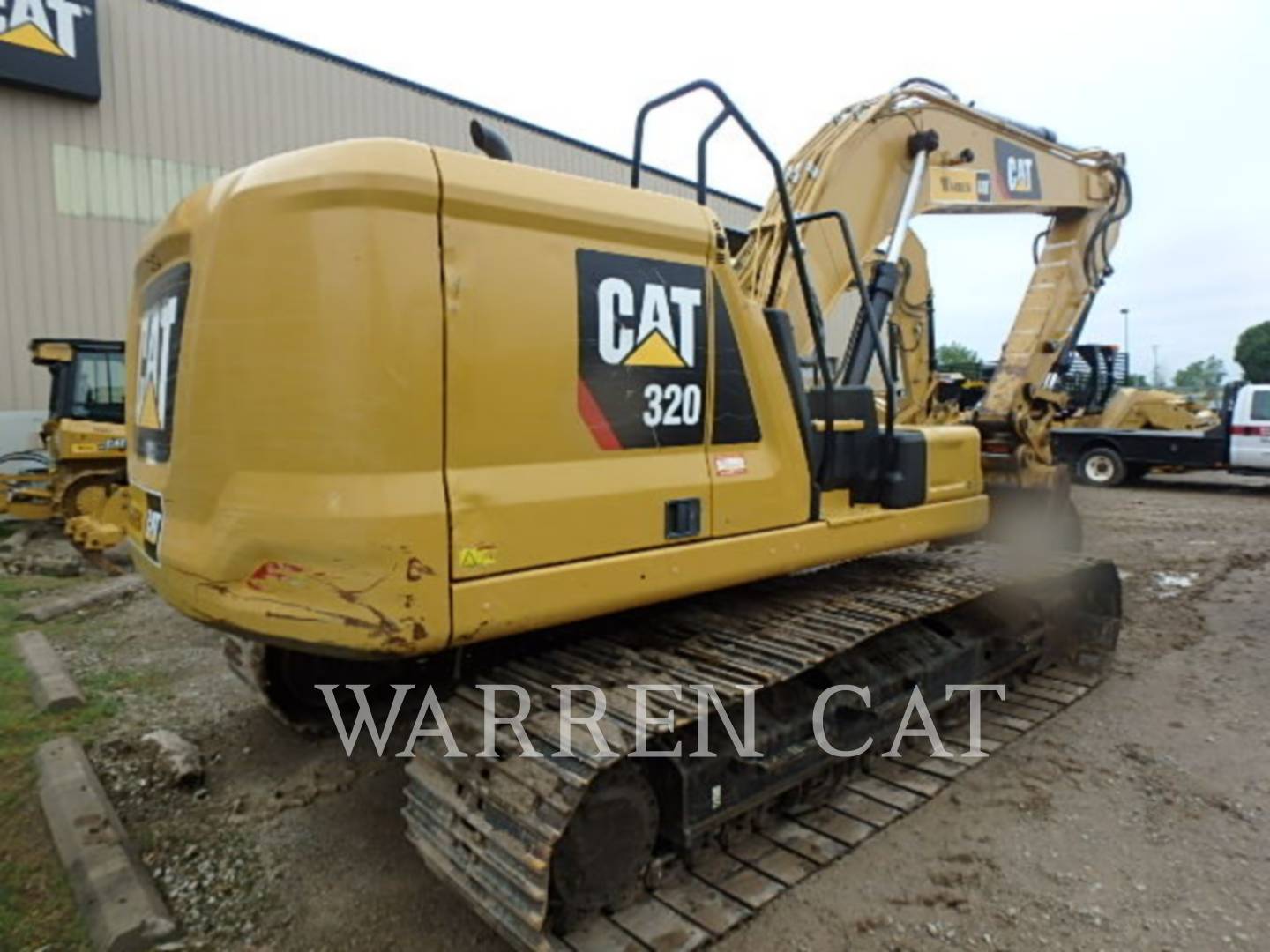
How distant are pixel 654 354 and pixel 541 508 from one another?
635 mm

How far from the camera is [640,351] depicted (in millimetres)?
2709

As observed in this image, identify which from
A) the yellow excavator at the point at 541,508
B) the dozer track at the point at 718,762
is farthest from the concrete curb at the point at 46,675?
the dozer track at the point at 718,762

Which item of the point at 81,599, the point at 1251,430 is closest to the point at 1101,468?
the point at 1251,430

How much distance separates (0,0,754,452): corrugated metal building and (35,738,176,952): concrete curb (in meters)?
10.3

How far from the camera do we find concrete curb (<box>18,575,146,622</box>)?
6.32 metres

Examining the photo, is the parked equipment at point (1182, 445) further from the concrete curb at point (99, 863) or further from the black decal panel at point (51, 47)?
the black decal panel at point (51, 47)

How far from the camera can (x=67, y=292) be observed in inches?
477

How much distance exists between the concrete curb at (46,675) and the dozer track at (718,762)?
8.91ft

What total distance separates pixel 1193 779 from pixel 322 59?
1490 cm

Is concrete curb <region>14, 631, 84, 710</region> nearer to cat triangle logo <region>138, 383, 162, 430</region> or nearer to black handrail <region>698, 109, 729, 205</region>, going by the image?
cat triangle logo <region>138, 383, 162, 430</region>

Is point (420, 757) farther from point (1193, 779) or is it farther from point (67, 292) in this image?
point (67, 292)

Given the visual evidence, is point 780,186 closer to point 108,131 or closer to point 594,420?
point 594,420

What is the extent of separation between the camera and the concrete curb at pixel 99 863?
2592mm

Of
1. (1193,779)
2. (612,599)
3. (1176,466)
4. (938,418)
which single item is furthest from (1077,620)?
(1176,466)
